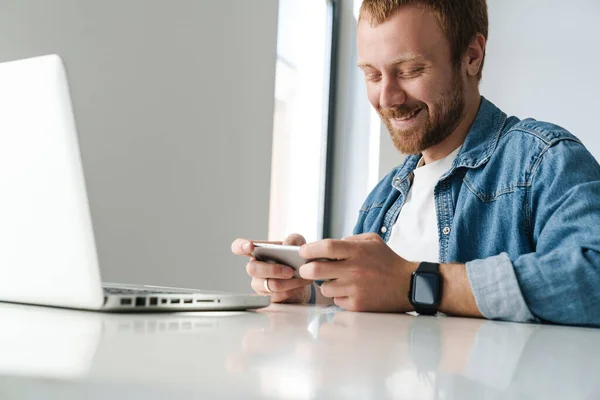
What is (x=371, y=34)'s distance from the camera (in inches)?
57.7

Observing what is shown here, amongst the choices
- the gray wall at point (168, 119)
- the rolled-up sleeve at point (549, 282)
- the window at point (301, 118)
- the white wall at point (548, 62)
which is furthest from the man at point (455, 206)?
the white wall at point (548, 62)

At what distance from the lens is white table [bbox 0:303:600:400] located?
28cm

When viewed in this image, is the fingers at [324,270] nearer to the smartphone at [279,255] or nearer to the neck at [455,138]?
the smartphone at [279,255]

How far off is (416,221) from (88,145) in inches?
32.3

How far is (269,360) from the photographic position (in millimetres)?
373

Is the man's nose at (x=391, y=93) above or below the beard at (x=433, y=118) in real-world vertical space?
above

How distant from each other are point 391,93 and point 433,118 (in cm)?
12

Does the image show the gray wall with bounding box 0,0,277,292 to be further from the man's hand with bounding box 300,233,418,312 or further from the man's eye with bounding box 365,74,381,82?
the man's hand with bounding box 300,233,418,312

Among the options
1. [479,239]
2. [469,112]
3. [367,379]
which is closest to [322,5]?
[469,112]

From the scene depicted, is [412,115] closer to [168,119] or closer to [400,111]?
[400,111]

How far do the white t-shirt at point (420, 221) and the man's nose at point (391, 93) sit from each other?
0.17 m

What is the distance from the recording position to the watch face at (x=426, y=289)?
0.95 m

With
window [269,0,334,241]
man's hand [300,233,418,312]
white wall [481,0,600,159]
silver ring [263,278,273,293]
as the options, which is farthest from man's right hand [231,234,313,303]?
white wall [481,0,600,159]

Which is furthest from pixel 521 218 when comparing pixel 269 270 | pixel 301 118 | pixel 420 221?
pixel 301 118
